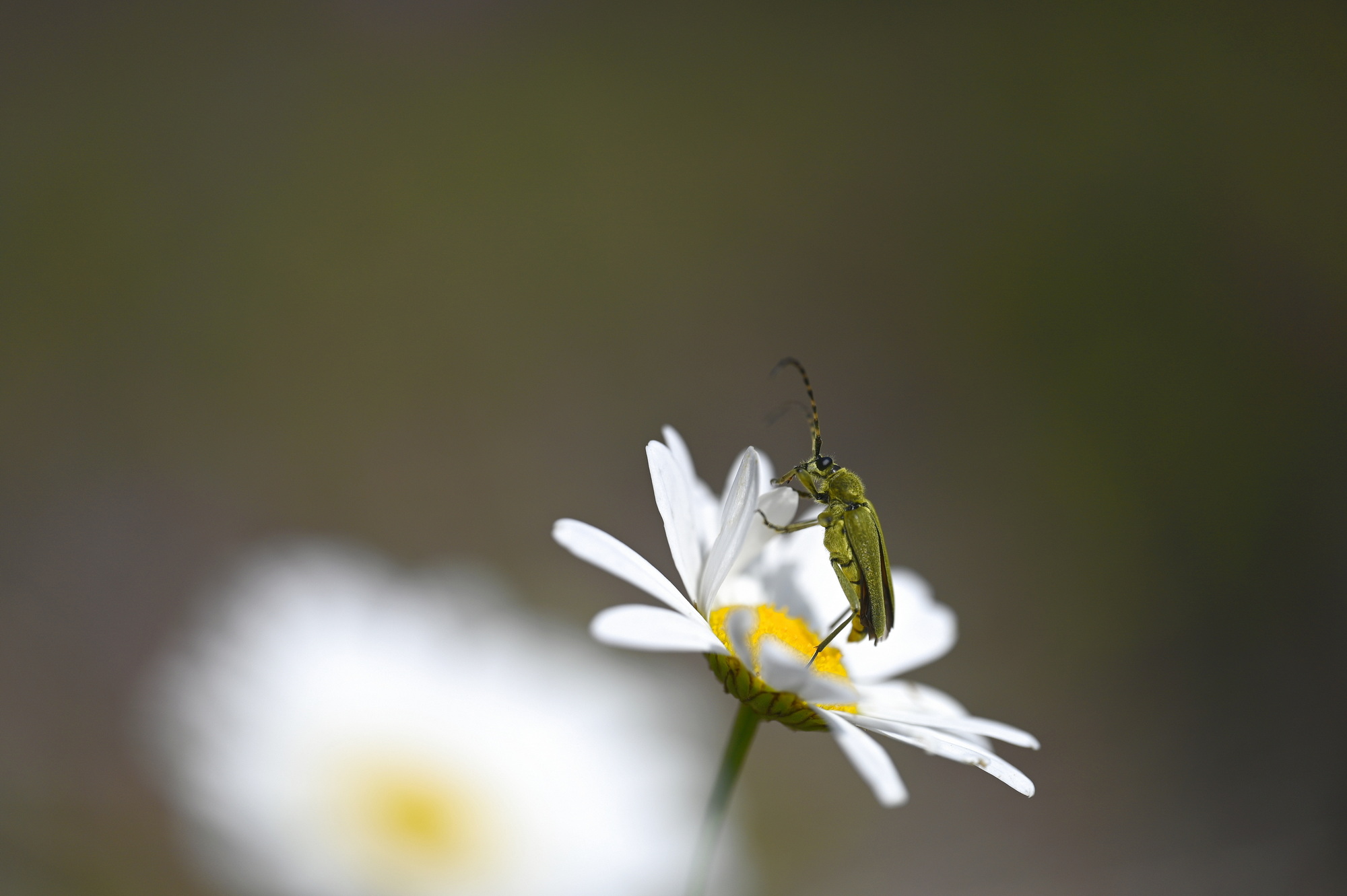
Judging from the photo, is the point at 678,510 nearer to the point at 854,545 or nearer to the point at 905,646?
the point at 854,545

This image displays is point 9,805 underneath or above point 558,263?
underneath

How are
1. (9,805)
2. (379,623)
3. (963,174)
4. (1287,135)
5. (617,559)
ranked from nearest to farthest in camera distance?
1. (617,559)
2. (9,805)
3. (379,623)
4. (1287,135)
5. (963,174)

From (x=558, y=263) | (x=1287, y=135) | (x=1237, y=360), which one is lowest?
(x=558, y=263)

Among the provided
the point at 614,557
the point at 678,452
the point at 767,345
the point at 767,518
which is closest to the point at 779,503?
the point at 767,518

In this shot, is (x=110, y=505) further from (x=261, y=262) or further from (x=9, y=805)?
(x=9, y=805)

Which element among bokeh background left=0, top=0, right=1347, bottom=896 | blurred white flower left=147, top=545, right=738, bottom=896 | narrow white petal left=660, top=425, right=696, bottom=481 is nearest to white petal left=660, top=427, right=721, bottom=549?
narrow white petal left=660, top=425, right=696, bottom=481

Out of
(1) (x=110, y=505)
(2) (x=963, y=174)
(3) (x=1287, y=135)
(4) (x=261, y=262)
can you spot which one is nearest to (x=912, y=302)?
(2) (x=963, y=174)

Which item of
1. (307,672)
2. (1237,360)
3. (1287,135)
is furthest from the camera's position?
(1287,135)
